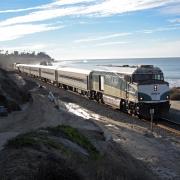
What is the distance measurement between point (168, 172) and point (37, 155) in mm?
7383

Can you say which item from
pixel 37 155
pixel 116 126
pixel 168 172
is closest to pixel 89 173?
pixel 37 155

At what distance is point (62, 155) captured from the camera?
13.0 m

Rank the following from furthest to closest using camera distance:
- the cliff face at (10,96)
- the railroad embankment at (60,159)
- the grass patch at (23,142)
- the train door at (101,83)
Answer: the train door at (101,83)
the cliff face at (10,96)
the grass patch at (23,142)
the railroad embankment at (60,159)

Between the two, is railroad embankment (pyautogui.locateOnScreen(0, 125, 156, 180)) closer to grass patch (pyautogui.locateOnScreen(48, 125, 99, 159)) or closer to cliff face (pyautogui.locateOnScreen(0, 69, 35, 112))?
grass patch (pyautogui.locateOnScreen(48, 125, 99, 159))

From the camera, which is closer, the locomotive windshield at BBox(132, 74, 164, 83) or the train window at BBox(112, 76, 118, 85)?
the locomotive windshield at BBox(132, 74, 164, 83)

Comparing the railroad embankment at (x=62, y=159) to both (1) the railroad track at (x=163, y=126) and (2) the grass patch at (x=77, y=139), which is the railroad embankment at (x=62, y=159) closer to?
(2) the grass patch at (x=77, y=139)

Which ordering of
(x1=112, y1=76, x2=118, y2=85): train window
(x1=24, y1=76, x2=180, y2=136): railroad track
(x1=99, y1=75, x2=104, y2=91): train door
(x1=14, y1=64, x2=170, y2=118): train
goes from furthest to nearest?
(x1=99, y1=75, x2=104, y2=91): train door → (x1=112, y1=76, x2=118, y2=85): train window → (x1=14, y1=64, x2=170, y2=118): train → (x1=24, y1=76, x2=180, y2=136): railroad track

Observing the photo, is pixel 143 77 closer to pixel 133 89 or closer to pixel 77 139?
pixel 133 89

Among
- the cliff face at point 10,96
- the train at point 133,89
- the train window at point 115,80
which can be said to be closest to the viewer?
the train at point 133,89

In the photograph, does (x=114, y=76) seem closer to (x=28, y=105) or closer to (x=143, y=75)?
(x=143, y=75)

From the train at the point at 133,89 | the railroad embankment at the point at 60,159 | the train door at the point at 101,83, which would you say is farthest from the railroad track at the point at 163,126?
the railroad embankment at the point at 60,159

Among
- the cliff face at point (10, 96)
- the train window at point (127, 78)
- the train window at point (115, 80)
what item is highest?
the train window at point (127, 78)

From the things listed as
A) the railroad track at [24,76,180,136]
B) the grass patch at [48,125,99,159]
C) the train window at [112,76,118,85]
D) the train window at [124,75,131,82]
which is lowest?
the railroad track at [24,76,180,136]

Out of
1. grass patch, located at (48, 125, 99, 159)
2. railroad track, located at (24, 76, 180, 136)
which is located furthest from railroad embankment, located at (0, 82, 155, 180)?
railroad track, located at (24, 76, 180, 136)
